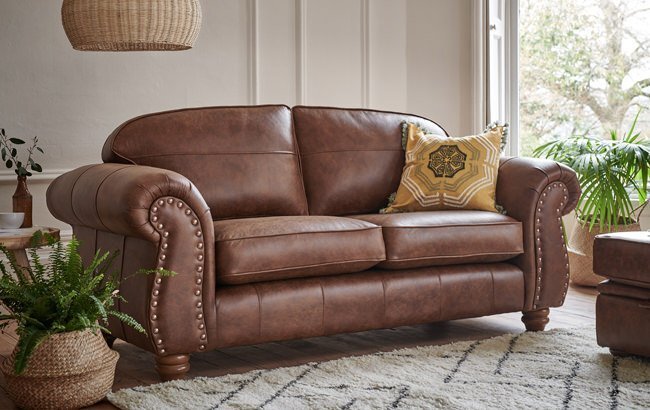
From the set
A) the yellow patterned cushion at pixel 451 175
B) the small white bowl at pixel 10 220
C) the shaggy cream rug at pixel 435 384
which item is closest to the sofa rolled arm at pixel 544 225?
the yellow patterned cushion at pixel 451 175

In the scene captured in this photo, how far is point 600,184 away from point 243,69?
196cm

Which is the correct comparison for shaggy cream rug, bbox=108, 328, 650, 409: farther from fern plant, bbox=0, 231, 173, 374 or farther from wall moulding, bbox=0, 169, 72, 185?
wall moulding, bbox=0, 169, 72, 185

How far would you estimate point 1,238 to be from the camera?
331 cm

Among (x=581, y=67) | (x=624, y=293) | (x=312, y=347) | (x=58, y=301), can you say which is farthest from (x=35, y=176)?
(x=581, y=67)

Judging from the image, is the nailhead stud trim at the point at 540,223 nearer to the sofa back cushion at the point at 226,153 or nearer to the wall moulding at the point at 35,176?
the sofa back cushion at the point at 226,153

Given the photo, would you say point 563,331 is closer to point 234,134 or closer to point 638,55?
point 234,134

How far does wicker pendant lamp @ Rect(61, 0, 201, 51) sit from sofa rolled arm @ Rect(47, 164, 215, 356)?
2.39ft

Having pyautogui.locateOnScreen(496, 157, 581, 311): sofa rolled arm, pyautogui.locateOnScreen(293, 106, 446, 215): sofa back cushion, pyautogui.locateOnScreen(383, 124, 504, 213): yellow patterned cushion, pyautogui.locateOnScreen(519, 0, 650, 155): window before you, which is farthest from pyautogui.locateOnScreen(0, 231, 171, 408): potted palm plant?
pyautogui.locateOnScreen(519, 0, 650, 155): window

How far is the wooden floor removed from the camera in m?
3.01

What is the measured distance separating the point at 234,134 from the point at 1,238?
952mm

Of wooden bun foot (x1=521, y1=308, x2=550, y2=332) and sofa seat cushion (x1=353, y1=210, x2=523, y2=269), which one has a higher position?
sofa seat cushion (x1=353, y1=210, x2=523, y2=269)

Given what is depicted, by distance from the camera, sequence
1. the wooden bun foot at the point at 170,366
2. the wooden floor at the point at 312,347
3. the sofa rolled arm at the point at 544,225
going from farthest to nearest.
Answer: the sofa rolled arm at the point at 544,225
the wooden floor at the point at 312,347
the wooden bun foot at the point at 170,366

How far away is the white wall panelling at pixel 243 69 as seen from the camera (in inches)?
168

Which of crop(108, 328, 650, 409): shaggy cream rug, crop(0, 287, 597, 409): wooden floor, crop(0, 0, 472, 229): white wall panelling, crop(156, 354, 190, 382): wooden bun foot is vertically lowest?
crop(0, 287, 597, 409): wooden floor
